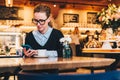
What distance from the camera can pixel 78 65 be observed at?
235 cm

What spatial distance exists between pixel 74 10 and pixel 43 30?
777 centimetres

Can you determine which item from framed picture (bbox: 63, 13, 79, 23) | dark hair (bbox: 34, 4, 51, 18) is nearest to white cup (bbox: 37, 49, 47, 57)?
dark hair (bbox: 34, 4, 51, 18)

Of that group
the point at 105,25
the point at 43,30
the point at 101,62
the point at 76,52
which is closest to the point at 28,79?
the point at 101,62

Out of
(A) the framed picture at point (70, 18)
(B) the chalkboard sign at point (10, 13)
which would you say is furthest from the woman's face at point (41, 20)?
(A) the framed picture at point (70, 18)

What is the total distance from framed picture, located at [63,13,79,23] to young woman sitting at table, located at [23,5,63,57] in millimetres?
7285

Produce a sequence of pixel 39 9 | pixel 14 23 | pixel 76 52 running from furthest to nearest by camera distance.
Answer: pixel 14 23 → pixel 76 52 → pixel 39 9

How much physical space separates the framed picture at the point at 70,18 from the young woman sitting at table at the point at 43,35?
7.28m

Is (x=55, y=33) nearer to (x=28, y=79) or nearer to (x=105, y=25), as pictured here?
(x=28, y=79)

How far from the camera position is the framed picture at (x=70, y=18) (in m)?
10.6

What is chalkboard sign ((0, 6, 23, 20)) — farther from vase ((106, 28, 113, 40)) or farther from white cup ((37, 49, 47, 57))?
white cup ((37, 49, 47, 57))

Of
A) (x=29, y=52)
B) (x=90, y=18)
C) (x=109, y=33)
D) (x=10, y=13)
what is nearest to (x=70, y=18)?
(x=90, y=18)

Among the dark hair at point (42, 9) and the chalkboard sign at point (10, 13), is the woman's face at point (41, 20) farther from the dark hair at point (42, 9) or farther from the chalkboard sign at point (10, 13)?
the chalkboard sign at point (10, 13)

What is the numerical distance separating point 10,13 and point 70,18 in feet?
7.80

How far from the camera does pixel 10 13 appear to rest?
9477 mm
